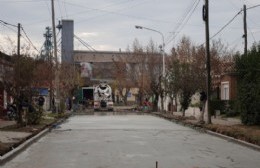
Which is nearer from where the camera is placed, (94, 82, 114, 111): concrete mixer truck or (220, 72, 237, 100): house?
(220, 72, 237, 100): house

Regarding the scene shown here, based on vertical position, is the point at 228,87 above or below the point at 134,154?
above

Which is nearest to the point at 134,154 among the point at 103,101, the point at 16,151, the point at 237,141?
the point at 16,151

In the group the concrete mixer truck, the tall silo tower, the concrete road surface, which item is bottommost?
the concrete road surface

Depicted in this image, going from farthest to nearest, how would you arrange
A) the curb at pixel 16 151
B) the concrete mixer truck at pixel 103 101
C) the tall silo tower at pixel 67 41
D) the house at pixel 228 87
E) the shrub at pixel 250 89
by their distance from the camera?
the tall silo tower at pixel 67 41 < the concrete mixer truck at pixel 103 101 < the house at pixel 228 87 < the shrub at pixel 250 89 < the curb at pixel 16 151

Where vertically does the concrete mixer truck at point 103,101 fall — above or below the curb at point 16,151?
above

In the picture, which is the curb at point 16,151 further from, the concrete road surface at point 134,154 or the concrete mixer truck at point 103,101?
the concrete mixer truck at point 103,101

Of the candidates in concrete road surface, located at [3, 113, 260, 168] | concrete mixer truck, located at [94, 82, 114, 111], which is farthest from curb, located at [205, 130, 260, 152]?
concrete mixer truck, located at [94, 82, 114, 111]

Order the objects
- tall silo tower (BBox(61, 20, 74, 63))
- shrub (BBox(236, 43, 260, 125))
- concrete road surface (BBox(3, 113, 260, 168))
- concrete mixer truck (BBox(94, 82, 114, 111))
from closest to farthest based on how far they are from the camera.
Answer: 1. concrete road surface (BBox(3, 113, 260, 168))
2. shrub (BBox(236, 43, 260, 125))
3. concrete mixer truck (BBox(94, 82, 114, 111))
4. tall silo tower (BBox(61, 20, 74, 63))

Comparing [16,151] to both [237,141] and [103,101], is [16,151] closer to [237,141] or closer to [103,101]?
[237,141]

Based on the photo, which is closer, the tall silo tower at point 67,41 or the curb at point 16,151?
the curb at point 16,151

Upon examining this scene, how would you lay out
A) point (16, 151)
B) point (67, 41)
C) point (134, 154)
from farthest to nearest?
1. point (67, 41)
2. point (16, 151)
3. point (134, 154)

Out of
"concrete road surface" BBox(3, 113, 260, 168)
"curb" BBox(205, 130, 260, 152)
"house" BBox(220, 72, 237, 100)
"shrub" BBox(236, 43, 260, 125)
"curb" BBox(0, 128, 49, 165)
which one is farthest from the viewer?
"house" BBox(220, 72, 237, 100)

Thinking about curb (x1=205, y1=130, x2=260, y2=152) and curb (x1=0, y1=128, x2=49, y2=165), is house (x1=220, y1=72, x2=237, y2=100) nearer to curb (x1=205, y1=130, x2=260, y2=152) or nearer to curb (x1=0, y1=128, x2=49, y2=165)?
curb (x1=205, y1=130, x2=260, y2=152)

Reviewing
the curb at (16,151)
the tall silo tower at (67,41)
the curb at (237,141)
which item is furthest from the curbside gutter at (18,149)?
the tall silo tower at (67,41)
